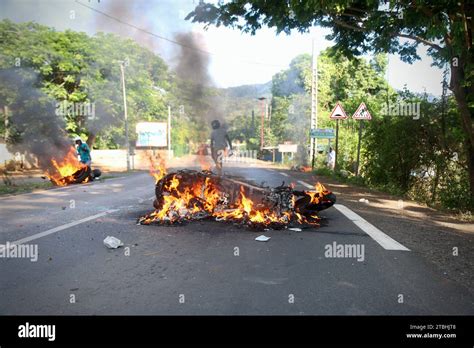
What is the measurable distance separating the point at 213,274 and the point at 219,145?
8.44 meters

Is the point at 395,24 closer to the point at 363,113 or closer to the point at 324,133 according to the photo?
the point at 363,113

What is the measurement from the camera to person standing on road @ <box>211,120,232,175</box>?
40.7ft

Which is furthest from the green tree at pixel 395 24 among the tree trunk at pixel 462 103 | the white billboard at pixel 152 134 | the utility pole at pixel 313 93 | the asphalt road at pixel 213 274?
the white billboard at pixel 152 134

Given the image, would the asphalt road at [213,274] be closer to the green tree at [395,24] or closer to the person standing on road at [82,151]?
the green tree at [395,24]

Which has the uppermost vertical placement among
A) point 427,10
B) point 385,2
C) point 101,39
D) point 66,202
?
point 101,39

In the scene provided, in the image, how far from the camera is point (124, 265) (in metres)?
4.62

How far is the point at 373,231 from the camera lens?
666cm

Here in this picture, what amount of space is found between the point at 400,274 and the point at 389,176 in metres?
10.2

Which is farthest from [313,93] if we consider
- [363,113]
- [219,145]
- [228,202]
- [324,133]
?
[228,202]

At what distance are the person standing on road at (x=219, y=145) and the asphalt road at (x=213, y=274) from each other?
17.9ft

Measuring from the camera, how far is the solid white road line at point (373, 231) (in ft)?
18.5

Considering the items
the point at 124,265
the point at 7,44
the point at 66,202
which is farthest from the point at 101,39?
the point at 124,265

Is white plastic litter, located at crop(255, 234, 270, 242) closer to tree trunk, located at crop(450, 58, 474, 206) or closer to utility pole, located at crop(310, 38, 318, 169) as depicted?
tree trunk, located at crop(450, 58, 474, 206)
